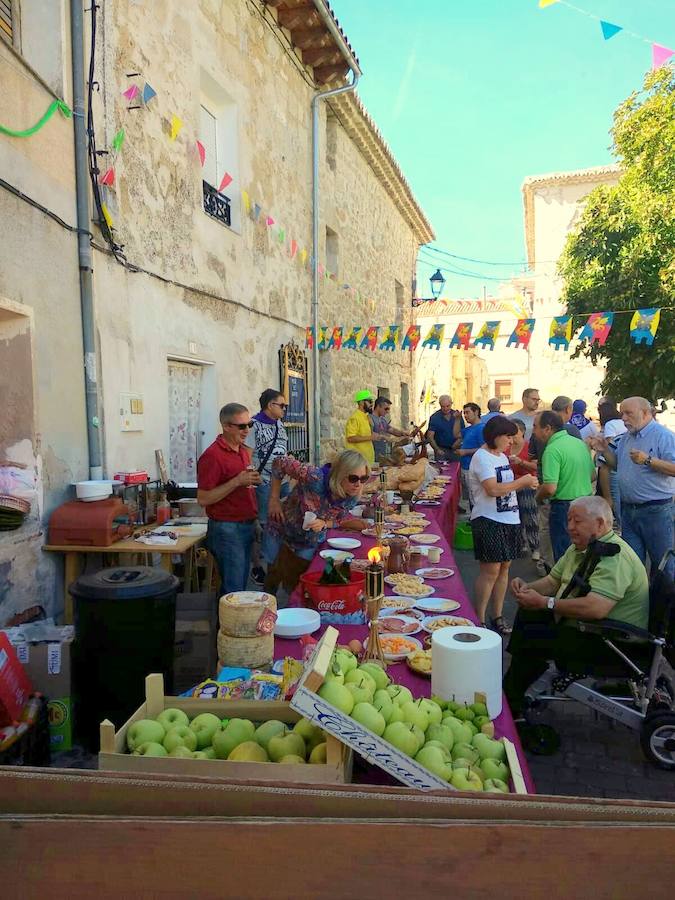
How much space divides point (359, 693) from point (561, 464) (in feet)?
15.0

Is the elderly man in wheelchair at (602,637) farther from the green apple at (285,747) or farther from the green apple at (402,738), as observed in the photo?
the green apple at (285,747)

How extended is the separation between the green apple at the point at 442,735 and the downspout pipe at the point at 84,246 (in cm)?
433

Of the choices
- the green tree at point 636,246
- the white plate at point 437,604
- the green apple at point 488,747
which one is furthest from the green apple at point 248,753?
the green tree at point 636,246

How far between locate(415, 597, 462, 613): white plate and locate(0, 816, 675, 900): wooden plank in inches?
86.2

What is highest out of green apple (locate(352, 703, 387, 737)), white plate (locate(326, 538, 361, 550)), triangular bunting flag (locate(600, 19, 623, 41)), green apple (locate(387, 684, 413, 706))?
triangular bunting flag (locate(600, 19, 623, 41))

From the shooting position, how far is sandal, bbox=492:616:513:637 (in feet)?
16.4

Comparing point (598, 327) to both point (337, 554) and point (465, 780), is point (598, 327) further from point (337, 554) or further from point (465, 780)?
point (465, 780)

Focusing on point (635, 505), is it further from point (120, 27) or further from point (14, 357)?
point (120, 27)

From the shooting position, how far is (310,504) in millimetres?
4266

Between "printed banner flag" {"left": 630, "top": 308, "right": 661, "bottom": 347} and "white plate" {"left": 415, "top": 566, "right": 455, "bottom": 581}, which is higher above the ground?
"printed banner flag" {"left": 630, "top": 308, "right": 661, "bottom": 347}

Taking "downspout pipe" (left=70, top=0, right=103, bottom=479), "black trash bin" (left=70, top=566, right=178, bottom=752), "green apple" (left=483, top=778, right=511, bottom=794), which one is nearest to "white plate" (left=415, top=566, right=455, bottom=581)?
"black trash bin" (left=70, top=566, right=178, bottom=752)

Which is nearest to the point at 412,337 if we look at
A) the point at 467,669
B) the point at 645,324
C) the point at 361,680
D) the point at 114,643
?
the point at 645,324

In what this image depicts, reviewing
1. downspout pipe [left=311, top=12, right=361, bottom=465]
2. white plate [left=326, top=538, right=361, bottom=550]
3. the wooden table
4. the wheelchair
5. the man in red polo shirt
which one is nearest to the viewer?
the wheelchair

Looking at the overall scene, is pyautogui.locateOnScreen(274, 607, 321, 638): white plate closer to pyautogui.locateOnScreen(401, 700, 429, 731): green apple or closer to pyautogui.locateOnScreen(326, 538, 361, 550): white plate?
pyautogui.locateOnScreen(401, 700, 429, 731): green apple
